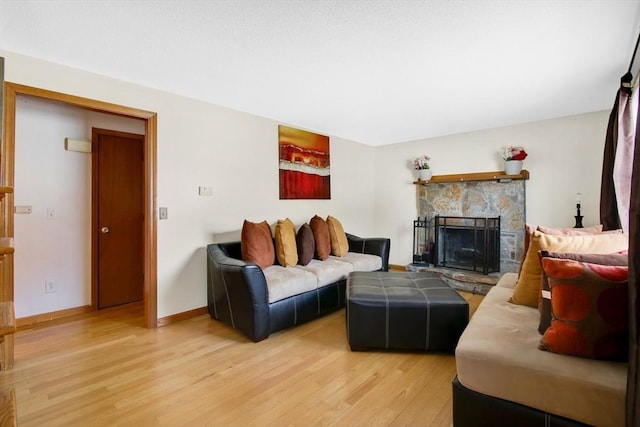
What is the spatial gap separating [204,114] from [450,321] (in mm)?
2942

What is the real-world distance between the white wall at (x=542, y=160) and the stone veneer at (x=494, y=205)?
0.15 m

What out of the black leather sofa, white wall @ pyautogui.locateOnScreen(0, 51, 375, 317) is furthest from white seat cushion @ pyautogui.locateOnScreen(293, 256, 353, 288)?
white wall @ pyautogui.locateOnScreen(0, 51, 375, 317)

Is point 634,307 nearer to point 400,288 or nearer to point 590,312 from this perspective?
point 590,312

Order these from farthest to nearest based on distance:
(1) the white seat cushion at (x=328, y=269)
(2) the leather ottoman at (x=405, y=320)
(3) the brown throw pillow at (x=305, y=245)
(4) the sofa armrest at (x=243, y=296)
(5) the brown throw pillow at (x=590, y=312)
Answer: (3) the brown throw pillow at (x=305, y=245) < (1) the white seat cushion at (x=328, y=269) < (4) the sofa armrest at (x=243, y=296) < (2) the leather ottoman at (x=405, y=320) < (5) the brown throw pillow at (x=590, y=312)

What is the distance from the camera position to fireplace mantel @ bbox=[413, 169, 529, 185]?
3.84m

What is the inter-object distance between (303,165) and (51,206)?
276 centimetres

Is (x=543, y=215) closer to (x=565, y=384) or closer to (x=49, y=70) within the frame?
(x=565, y=384)

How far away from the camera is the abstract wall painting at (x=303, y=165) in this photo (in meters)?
3.85

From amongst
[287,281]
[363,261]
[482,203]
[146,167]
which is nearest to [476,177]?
[482,203]

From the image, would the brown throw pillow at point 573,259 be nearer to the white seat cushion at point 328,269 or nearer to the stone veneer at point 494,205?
the white seat cushion at point 328,269

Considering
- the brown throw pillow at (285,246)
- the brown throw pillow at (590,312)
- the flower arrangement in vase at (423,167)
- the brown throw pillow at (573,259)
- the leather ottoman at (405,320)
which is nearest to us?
the brown throw pillow at (590,312)

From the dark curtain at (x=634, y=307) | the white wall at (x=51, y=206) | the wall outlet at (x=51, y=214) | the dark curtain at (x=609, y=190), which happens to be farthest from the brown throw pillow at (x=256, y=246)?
the dark curtain at (x=609, y=190)

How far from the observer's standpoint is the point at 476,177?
416cm

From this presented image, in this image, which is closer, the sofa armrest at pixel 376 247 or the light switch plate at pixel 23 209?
the light switch plate at pixel 23 209
